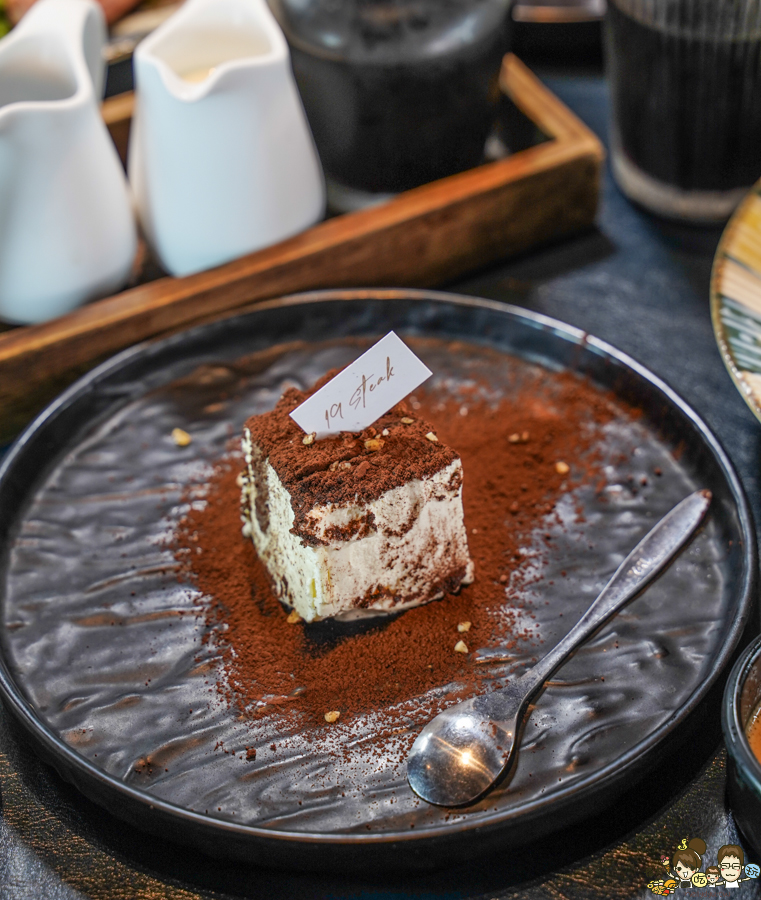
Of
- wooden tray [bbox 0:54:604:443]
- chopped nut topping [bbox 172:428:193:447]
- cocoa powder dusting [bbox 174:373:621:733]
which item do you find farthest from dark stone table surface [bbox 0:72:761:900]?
wooden tray [bbox 0:54:604:443]

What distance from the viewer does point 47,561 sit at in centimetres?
130

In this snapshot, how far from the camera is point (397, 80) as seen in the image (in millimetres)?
1598

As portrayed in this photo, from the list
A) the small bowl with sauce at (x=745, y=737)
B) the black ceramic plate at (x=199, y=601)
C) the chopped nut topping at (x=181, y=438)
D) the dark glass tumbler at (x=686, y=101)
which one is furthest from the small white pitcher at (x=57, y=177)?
the small bowl with sauce at (x=745, y=737)

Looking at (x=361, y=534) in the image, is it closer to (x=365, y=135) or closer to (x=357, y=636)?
(x=357, y=636)

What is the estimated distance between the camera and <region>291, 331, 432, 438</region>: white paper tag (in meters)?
1.15

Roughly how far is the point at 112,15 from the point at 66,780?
171 cm

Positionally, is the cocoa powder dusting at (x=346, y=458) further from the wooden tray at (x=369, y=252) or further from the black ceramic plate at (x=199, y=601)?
the wooden tray at (x=369, y=252)

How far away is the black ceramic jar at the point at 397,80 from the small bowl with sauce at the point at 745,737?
1.07 m

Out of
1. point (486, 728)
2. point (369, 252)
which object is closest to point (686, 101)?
point (369, 252)

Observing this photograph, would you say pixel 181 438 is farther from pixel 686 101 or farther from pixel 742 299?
pixel 686 101

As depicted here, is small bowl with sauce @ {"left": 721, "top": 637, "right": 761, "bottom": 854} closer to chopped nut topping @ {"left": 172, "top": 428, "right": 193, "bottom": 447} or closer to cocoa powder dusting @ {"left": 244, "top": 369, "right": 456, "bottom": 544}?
cocoa powder dusting @ {"left": 244, "top": 369, "right": 456, "bottom": 544}

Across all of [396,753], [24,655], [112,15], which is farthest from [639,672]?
[112,15]

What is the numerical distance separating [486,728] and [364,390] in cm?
41

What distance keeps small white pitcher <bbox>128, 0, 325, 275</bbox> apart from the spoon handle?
2.63 ft
